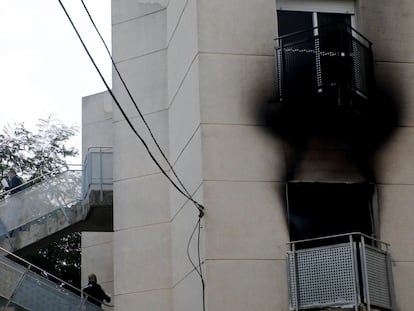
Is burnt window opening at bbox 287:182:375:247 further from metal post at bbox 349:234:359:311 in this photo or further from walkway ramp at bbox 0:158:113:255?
walkway ramp at bbox 0:158:113:255

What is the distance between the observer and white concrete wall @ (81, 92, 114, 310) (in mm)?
32344

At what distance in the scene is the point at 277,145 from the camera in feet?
68.4

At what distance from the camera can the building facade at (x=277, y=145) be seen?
65.8 feet

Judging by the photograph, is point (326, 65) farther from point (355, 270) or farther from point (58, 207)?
point (58, 207)

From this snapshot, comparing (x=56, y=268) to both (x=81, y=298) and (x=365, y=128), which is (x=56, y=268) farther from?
(x=365, y=128)

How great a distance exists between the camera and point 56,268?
45.3m

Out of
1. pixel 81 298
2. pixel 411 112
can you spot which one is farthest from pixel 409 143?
pixel 81 298

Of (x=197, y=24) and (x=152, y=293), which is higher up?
(x=197, y=24)

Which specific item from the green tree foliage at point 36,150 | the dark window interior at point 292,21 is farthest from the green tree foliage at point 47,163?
the dark window interior at point 292,21

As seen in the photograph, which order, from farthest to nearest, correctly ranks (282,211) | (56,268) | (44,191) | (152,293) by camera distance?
1. (56,268)
2. (44,191)
3. (152,293)
4. (282,211)

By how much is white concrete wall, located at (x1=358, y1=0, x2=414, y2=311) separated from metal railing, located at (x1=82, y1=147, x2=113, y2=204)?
9.08 metres

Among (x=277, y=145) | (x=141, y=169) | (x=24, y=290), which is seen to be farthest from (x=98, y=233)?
(x=277, y=145)

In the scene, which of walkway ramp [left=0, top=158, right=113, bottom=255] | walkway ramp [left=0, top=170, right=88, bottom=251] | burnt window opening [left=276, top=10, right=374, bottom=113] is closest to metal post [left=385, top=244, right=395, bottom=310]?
burnt window opening [left=276, top=10, right=374, bottom=113]

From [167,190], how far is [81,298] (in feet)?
11.6
